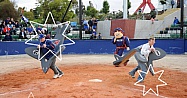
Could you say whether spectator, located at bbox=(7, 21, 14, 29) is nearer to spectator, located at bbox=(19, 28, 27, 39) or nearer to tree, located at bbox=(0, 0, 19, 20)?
spectator, located at bbox=(19, 28, 27, 39)

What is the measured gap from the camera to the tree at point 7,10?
49.2m

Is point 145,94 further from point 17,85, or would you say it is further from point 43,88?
point 17,85

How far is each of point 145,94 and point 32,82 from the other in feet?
15.1

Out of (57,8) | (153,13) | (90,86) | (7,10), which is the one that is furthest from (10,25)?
(7,10)

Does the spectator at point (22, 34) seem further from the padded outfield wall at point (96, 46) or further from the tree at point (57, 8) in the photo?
the tree at point (57, 8)

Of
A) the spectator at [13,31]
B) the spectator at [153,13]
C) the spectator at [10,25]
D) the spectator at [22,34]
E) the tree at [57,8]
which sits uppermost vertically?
the tree at [57,8]

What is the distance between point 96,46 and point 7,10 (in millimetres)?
31191

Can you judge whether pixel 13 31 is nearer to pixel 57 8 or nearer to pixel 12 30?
pixel 12 30

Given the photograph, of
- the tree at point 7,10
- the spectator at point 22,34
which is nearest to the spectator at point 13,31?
the spectator at point 22,34

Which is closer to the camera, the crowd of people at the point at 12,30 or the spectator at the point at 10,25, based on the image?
the crowd of people at the point at 12,30

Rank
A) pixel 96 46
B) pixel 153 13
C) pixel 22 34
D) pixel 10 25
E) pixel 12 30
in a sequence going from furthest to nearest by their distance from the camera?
pixel 153 13 < pixel 10 25 < pixel 12 30 < pixel 96 46 < pixel 22 34

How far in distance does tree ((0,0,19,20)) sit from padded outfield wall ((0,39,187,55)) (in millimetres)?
29577

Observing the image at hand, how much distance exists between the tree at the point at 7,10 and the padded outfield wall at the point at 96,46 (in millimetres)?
29577

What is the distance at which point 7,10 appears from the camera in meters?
49.5
